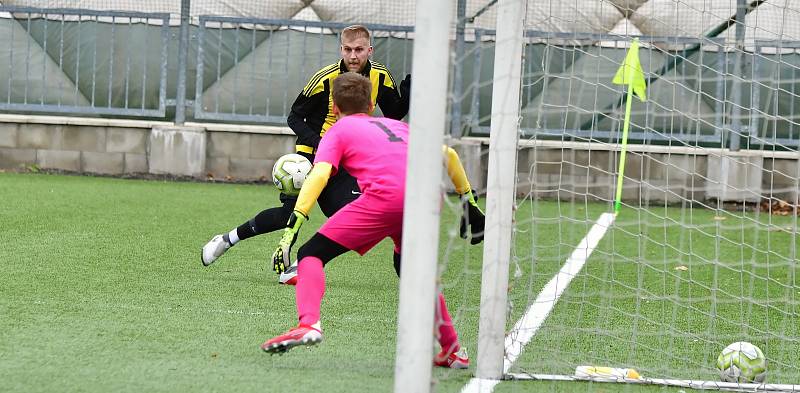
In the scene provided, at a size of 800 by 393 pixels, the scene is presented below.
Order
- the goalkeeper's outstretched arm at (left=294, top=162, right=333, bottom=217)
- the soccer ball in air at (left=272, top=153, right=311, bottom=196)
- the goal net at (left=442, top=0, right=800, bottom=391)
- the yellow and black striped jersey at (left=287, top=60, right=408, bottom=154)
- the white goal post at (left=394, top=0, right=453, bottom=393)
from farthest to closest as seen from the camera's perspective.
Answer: the yellow and black striped jersey at (left=287, top=60, right=408, bottom=154)
the soccer ball in air at (left=272, top=153, right=311, bottom=196)
the goal net at (left=442, top=0, right=800, bottom=391)
the goalkeeper's outstretched arm at (left=294, top=162, right=333, bottom=217)
the white goal post at (left=394, top=0, right=453, bottom=393)

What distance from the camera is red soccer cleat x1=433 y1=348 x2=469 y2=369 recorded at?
17.8 ft

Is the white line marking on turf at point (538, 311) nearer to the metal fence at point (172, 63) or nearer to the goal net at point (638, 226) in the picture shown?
the goal net at point (638, 226)

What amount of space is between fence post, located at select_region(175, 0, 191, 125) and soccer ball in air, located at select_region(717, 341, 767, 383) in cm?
1062

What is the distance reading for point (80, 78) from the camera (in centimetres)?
1555

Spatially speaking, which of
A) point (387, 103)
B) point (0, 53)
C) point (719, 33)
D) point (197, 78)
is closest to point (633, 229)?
point (719, 33)

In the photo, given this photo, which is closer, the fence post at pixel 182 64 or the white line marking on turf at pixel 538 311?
the white line marking on turf at pixel 538 311

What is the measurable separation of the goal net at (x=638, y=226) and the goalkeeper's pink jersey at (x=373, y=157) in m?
0.43

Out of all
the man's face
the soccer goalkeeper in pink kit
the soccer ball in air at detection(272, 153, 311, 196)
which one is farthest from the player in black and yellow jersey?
the soccer goalkeeper in pink kit

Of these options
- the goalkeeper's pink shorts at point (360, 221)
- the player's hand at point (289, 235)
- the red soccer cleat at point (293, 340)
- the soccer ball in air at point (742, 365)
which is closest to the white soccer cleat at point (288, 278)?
the player's hand at point (289, 235)

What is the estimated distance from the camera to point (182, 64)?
15273mm

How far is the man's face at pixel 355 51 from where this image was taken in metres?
7.54

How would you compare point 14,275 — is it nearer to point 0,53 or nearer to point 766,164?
point 0,53

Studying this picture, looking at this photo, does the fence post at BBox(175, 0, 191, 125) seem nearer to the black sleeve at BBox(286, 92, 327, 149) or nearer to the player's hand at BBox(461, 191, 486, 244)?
the black sleeve at BBox(286, 92, 327, 149)

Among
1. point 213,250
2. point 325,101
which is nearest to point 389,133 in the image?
point 325,101
